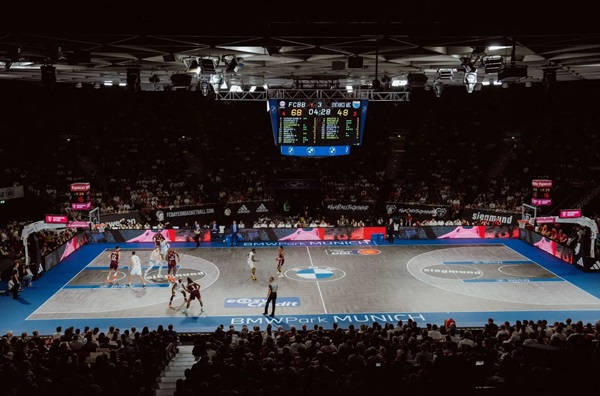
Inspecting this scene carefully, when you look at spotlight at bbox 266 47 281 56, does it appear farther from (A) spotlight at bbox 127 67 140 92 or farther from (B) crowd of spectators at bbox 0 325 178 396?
(B) crowd of spectators at bbox 0 325 178 396

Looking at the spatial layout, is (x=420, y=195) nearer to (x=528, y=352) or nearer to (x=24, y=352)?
(x=528, y=352)

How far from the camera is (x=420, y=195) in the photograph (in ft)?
125

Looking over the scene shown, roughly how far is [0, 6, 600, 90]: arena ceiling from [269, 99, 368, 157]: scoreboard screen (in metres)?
2.82

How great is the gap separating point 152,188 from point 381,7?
1138 inches

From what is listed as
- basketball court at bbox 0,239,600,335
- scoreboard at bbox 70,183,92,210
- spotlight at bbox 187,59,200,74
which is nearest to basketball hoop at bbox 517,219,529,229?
basketball court at bbox 0,239,600,335

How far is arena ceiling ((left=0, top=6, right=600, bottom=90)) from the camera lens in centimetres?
1270

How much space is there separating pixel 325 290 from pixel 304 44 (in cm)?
1056

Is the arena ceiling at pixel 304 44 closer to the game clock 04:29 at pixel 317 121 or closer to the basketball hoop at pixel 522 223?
the game clock 04:29 at pixel 317 121

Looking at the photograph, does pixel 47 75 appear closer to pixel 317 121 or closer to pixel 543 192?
pixel 317 121

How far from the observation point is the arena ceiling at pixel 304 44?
12703 millimetres

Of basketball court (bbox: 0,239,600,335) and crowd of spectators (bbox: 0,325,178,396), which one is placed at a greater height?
crowd of spectators (bbox: 0,325,178,396)

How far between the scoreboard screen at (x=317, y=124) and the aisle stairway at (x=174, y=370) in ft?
43.7

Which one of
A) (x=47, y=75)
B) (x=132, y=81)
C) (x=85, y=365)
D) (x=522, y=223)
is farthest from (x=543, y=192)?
(x=85, y=365)

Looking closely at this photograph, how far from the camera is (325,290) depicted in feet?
70.4
